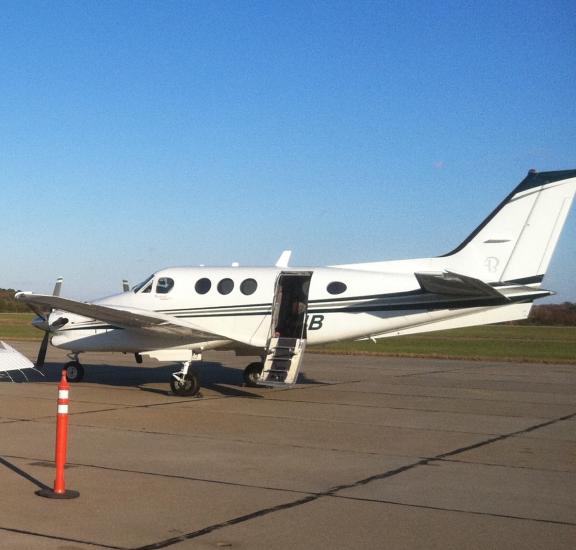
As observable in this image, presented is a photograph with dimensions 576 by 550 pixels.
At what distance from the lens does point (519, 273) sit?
17188 mm

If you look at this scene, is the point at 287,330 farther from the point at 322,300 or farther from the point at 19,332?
the point at 19,332

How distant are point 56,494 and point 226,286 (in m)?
10.7

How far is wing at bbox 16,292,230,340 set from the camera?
16.4 meters

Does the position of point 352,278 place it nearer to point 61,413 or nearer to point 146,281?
point 146,281

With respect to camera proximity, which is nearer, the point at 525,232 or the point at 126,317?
the point at 126,317

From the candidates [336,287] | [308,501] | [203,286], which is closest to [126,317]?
[203,286]

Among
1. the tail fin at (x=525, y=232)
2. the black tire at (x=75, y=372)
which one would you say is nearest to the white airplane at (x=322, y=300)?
the tail fin at (x=525, y=232)

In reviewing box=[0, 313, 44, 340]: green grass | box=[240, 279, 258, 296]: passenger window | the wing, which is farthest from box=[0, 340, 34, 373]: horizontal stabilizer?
box=[0, 313, 44, 340]: green grass

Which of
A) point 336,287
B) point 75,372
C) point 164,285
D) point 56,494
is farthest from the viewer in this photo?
point 75,372

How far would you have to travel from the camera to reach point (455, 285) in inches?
655

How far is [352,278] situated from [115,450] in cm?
829

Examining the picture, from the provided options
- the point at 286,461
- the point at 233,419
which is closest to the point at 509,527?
the point at 286,461

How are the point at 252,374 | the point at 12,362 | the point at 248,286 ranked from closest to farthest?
the point at 12,362, the point at 248,286, the point at 252,374

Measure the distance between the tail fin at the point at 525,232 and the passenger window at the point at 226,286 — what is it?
476 cm
